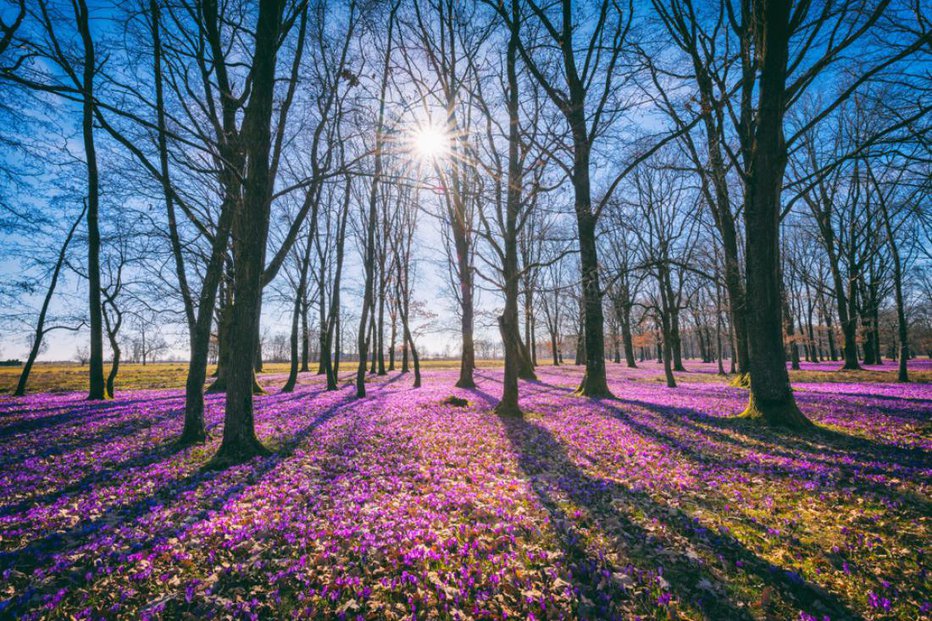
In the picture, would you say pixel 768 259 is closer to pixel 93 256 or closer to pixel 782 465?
pixel 782 465

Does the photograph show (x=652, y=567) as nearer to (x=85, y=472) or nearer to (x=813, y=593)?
(x=813, y=593)

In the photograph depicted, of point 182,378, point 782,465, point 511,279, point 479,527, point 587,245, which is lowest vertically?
point 182,378

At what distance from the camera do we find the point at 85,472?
19.4 feet

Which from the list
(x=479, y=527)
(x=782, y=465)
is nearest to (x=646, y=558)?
(x=479, y=527)

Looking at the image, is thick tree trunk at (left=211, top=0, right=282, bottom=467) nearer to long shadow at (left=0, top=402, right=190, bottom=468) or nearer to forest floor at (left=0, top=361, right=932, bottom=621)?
forest floor at (left=0, top=361, right=932, bottom=621)

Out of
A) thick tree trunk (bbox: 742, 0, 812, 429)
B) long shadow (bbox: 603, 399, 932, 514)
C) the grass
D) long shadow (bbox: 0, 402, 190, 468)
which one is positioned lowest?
the grass

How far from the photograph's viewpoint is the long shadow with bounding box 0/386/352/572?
3395 mm

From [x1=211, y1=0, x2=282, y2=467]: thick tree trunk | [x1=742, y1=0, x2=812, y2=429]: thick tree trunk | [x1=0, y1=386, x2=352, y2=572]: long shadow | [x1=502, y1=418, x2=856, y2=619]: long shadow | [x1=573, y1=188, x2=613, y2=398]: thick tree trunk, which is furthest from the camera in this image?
[x1=573, y1=188, x2=613, y2=398]: thick tree trunk

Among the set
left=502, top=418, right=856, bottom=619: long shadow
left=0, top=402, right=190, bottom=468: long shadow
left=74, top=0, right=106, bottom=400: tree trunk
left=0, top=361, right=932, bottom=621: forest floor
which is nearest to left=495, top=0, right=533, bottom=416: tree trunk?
left=0, top=361, right=932, bottom=621: forest floor

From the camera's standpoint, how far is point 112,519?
4215 mm

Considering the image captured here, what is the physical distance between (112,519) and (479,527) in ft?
15.0

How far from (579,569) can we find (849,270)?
3937 cm

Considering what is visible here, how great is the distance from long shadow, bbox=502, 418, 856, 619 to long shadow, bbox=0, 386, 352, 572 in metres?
4.67

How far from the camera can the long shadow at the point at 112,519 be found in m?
3.39
